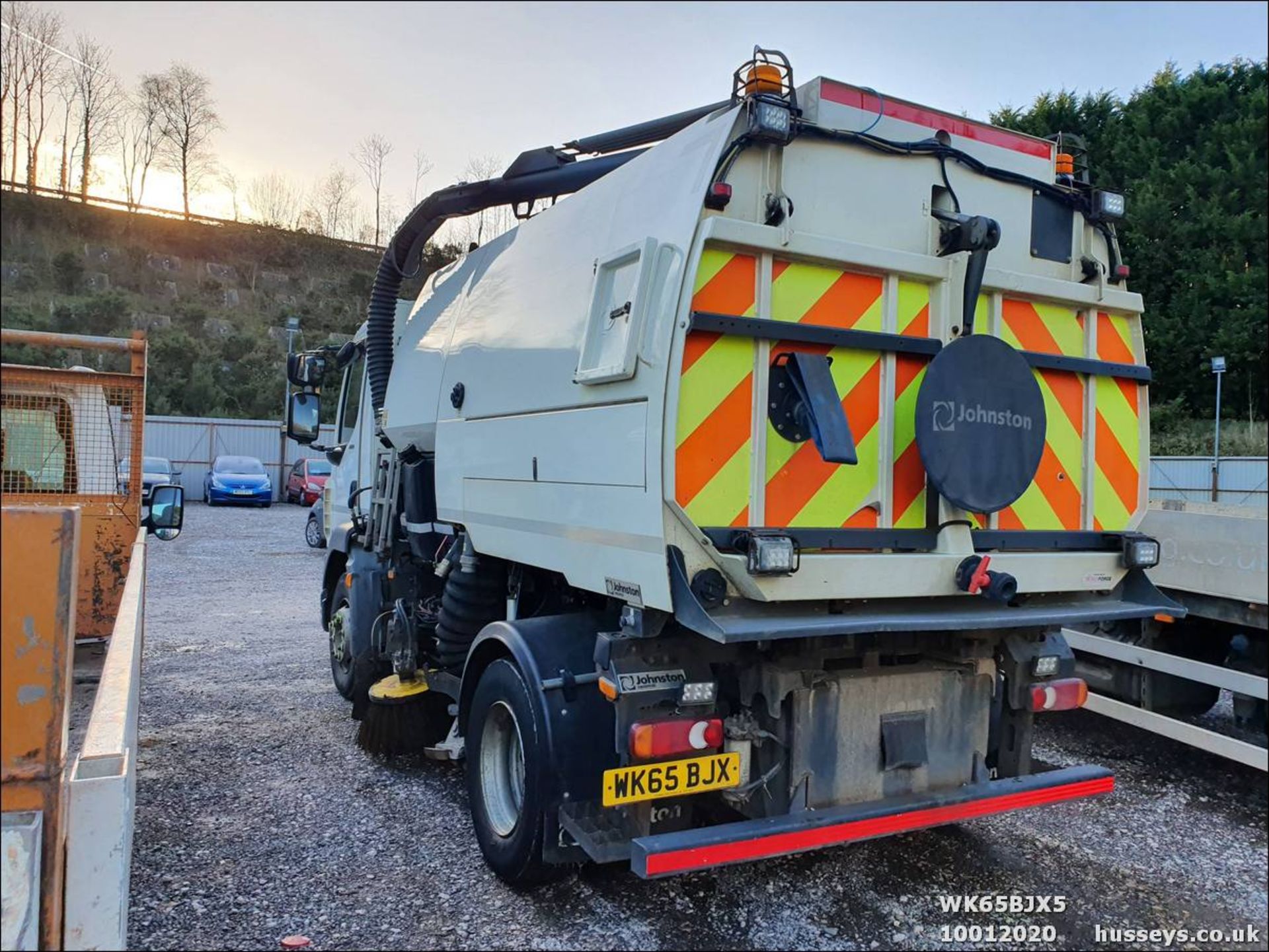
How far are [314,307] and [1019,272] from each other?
31.5 metres

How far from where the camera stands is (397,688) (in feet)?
16.0

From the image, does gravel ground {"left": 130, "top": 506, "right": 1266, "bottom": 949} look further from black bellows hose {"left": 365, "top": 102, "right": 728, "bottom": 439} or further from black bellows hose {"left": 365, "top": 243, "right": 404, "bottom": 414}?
black bellows hose {"left": 365, "top": 102, "right": 728, "bottom": 439}

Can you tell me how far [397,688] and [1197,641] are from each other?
4644mm

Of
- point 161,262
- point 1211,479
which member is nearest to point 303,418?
point 1211,479

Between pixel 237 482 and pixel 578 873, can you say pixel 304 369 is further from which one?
pixel 237 482

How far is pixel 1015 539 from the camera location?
3.29m

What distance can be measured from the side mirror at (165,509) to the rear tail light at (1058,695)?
15.6ft

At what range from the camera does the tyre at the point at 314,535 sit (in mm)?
15375

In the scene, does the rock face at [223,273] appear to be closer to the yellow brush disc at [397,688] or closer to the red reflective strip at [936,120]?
the yellow brush disc at [397,688]

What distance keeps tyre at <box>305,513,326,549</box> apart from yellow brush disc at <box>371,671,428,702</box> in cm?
1086

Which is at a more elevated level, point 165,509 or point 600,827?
point 165,509

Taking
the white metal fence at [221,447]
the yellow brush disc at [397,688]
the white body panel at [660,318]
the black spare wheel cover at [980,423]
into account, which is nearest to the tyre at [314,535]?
the white metal fence at [221,447]

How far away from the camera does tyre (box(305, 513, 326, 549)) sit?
15.4 metres

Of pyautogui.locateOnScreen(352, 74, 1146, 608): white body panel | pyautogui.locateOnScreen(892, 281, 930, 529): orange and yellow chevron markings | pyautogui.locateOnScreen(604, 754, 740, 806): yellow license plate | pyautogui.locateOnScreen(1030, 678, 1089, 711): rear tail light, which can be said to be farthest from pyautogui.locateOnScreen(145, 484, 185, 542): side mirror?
pyautogui.locateOnScreen(1030, 678, 1089, 711): rear tail light
